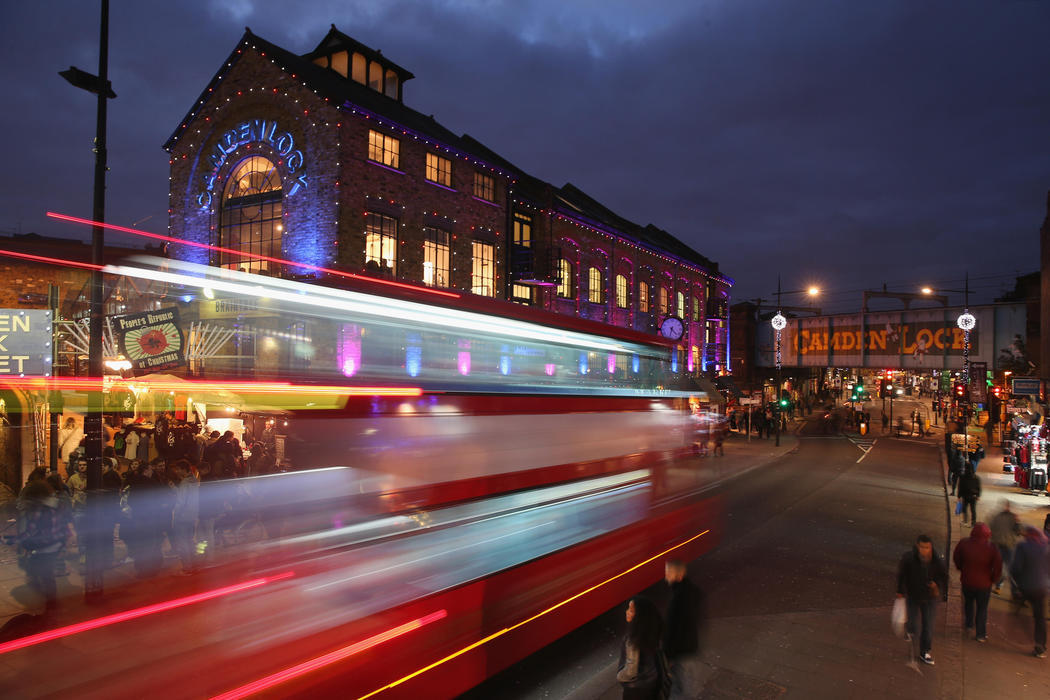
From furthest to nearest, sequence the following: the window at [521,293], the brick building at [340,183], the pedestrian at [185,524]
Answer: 1. the window at [521,293]
2. the brick building at [340,183]
3. the pedestrian at [185,524]

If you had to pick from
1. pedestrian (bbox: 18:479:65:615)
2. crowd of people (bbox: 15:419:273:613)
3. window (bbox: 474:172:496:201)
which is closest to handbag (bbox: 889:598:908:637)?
crowd of people (bbox: 15:419:273:613)

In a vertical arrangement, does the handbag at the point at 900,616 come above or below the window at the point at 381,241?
below

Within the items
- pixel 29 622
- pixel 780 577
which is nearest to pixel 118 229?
pixel 29 622

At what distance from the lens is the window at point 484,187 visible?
23.5m

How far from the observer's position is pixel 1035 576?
315 inches

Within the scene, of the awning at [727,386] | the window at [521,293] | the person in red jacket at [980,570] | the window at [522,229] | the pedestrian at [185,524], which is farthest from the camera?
the awning at [727,386]

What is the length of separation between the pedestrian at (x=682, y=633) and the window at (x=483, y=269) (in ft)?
58.1

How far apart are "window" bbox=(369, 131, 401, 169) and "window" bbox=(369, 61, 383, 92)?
15.1 ft

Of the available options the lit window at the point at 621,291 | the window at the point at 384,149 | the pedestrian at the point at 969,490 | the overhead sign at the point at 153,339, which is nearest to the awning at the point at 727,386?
the lit window at the point at 621,291

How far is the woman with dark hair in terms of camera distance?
17.8ft

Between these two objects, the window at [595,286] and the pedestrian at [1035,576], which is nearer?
the pedestrian at [1035,576]

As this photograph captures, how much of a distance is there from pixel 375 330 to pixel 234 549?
1830 millimetres

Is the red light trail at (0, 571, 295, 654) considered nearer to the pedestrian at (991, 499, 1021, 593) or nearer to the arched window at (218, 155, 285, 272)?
the pedestrian at (991, 499, 1021, 593)

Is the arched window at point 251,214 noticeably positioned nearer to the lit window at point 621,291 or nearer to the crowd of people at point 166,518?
the crowd of people at point 166,518
